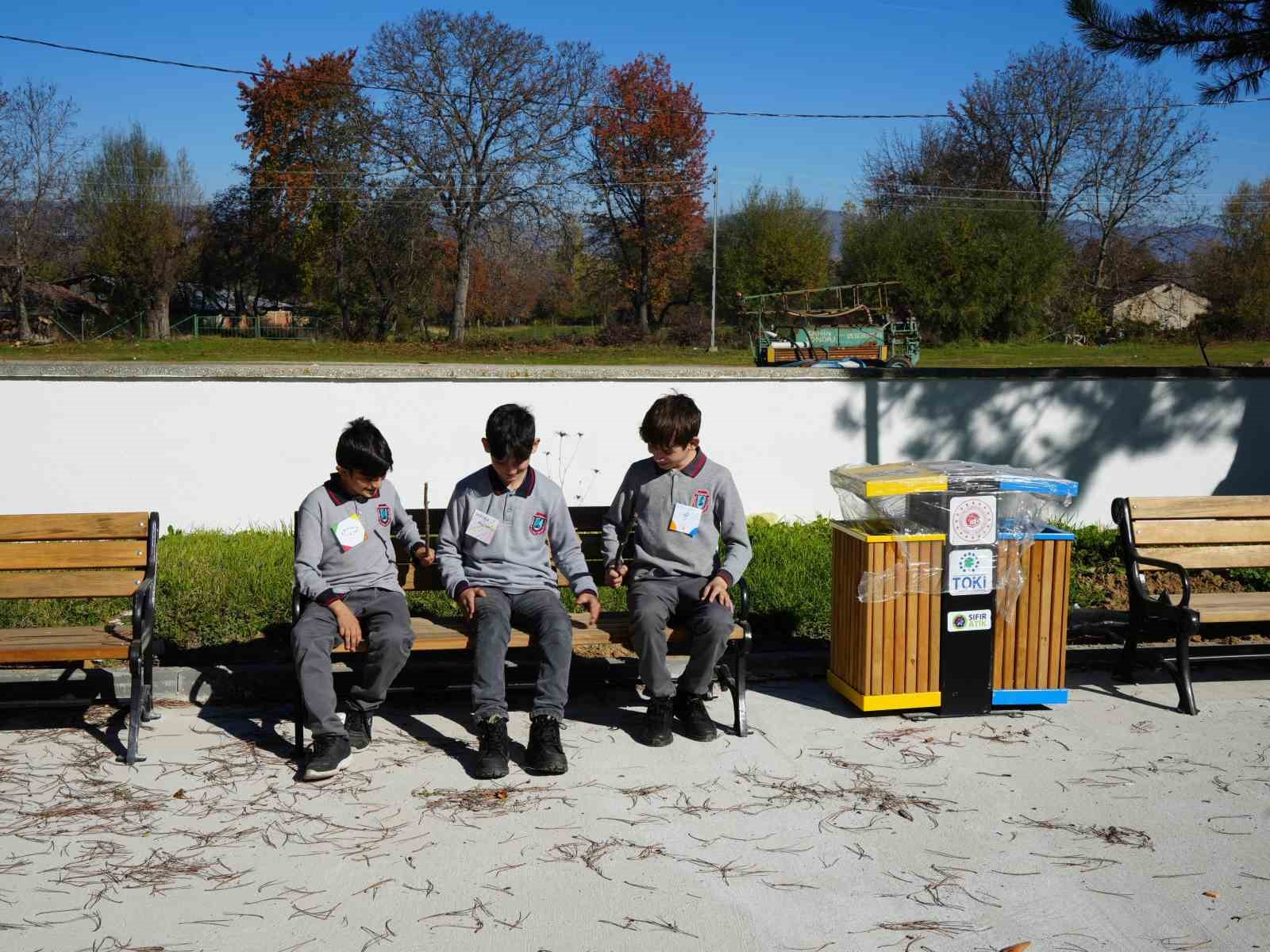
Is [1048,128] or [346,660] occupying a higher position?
[1048,128]

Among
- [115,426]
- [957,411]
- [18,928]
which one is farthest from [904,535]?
[115,426]

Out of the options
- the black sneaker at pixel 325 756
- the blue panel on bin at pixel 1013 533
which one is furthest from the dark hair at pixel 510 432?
the blue panel on bin at pixel 1013 533

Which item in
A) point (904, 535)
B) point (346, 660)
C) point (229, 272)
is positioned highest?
point (229, 272)

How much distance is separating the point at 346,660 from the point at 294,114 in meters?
40.5

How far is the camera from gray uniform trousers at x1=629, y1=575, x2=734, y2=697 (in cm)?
501

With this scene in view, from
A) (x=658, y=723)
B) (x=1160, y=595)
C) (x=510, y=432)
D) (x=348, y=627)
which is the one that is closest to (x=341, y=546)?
(x=348, y=627)

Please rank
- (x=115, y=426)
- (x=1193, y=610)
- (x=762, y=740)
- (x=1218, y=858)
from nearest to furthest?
(x=1218, y=858)
(x=762, y=740)
(x=1193, y=610)
(x=115, y=426)

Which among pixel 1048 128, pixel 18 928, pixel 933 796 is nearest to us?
pixel 18 928

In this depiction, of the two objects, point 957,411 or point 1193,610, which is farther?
point 957,411

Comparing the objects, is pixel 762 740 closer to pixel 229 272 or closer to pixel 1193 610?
pixel 1193 610

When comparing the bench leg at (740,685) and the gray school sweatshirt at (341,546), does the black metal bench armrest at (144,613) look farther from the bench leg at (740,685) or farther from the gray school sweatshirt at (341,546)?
the bench leg at (740,685)

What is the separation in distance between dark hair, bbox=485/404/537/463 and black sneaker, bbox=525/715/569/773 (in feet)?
3.72

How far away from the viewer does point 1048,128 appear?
4797 centimetres

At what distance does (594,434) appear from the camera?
29.3 ft
